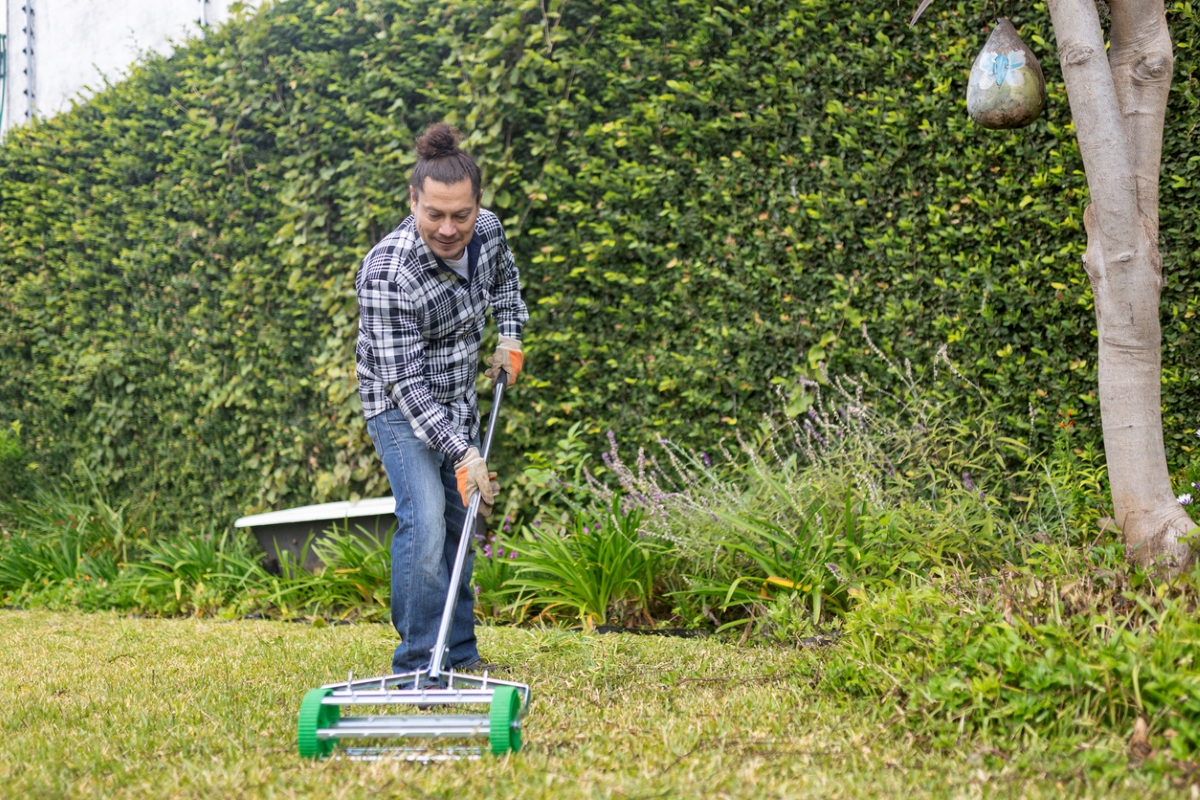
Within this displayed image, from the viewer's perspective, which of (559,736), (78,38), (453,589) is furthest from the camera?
(78,38)

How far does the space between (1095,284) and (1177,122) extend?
122 centimetres

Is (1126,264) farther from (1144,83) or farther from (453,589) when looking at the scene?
(453,589)

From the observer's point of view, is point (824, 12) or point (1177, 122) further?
point (824, 12)

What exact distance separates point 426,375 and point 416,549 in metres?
0.59

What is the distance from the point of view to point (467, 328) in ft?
11.3

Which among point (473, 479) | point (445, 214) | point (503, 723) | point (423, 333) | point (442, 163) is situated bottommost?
point (503, 723)

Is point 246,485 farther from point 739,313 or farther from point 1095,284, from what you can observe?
point 1095,284

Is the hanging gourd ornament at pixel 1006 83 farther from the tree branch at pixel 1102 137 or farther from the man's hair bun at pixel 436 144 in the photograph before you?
the man's hair bun at pixel 436 144

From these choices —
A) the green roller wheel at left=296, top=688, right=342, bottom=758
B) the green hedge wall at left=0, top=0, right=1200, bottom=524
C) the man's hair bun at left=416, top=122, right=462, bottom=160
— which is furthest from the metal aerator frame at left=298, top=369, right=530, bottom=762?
the green hedge wall at left=0, top=0, right=1200, bottom=524

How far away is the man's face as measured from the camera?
307cm

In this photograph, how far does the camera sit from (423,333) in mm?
3320

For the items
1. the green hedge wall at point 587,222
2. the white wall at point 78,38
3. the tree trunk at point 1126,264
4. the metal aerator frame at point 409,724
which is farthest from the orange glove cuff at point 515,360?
the white wall at point 78,38

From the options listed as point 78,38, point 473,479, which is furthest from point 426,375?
point 78,38

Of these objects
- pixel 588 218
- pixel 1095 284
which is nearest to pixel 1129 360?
pixel 1095 284
